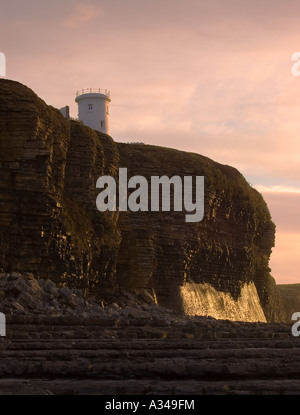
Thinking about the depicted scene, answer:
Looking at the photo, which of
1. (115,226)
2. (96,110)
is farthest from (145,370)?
(96,110)

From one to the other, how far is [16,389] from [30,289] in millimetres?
22131

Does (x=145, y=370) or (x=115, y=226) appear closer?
(x=145, y=370)

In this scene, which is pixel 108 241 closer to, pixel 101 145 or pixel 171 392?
pixel 101 145

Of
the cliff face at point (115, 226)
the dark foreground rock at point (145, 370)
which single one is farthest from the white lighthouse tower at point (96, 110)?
the dark foreground rock at point (145, 370)

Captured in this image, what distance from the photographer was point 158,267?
54781 mm

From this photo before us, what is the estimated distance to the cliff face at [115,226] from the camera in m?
38.8

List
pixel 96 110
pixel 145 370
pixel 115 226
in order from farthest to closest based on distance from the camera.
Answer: pixel 96 110, pixel 115 226, pixel 145 370

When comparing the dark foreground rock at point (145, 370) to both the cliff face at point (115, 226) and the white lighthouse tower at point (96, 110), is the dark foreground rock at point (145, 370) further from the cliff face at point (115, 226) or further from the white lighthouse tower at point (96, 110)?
the white lighthouse tower at point (96, 110)

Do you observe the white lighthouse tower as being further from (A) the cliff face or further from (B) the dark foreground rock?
(B) the dark foreground rock

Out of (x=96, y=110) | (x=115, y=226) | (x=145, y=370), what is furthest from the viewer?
(x=96, y=110)

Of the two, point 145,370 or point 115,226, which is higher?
point 115,226

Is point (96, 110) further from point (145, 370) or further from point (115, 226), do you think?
point (145, 370)

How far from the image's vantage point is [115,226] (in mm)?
49031

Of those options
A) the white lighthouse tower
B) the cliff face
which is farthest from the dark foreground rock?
the white lighthouse tower
